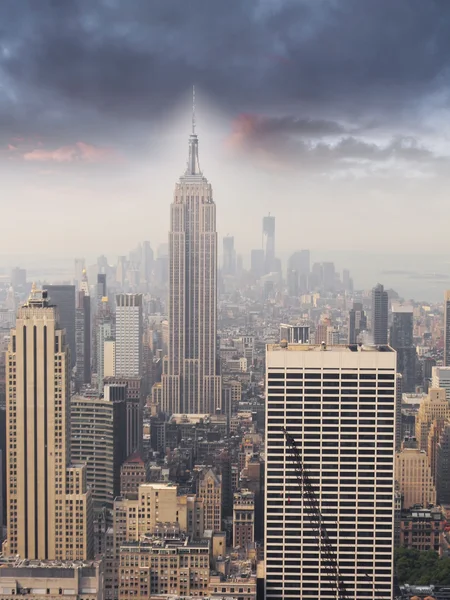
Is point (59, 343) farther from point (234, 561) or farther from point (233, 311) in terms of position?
point (233, 311)

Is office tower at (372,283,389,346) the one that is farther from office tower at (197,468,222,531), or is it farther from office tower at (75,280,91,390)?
office tower at (75,280,91,390)

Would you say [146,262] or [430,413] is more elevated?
[146,262]

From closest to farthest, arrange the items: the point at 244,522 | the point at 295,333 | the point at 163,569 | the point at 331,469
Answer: the point at 331,469, the point at 163,569, the point at 244,522, the point at 295,333

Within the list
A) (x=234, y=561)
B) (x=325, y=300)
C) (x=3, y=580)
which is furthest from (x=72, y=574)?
(x=325, y=300)

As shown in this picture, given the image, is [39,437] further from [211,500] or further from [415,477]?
[415,477]

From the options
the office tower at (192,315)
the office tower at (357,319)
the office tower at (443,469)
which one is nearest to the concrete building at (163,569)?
the office tower at (357,319)

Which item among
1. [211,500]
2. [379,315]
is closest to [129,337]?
[379,315]
